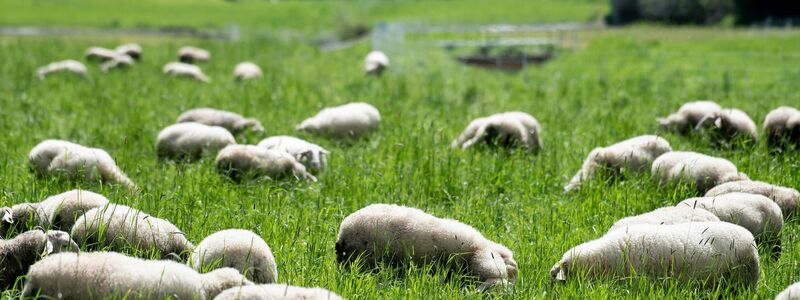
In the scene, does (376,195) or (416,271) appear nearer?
(416,271)

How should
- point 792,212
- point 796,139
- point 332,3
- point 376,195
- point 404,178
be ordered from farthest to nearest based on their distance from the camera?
point 332,3 → point 796,139 → point 404,178 → point 376,195 → point 792,212

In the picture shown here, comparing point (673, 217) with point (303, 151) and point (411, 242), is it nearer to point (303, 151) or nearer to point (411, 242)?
point (411, 242)

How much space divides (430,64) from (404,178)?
39.9ft

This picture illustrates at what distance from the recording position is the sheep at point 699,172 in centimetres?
730

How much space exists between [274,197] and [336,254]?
170 cm

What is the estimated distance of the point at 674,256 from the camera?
Result: 207 inches

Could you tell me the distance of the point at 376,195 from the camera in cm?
718

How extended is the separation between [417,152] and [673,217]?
122 inches

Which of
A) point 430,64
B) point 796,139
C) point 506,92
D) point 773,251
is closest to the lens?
point 773,251

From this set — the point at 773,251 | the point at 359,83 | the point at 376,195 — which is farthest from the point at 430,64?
the point at 773,251

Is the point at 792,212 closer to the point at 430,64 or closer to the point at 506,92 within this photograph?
the point at 506,92

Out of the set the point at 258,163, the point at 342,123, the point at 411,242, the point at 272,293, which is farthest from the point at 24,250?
the point at 342,123

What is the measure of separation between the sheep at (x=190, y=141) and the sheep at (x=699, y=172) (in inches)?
156

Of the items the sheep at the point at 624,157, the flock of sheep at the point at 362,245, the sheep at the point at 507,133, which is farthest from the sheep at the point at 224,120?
the sheep at the point at 624,157
